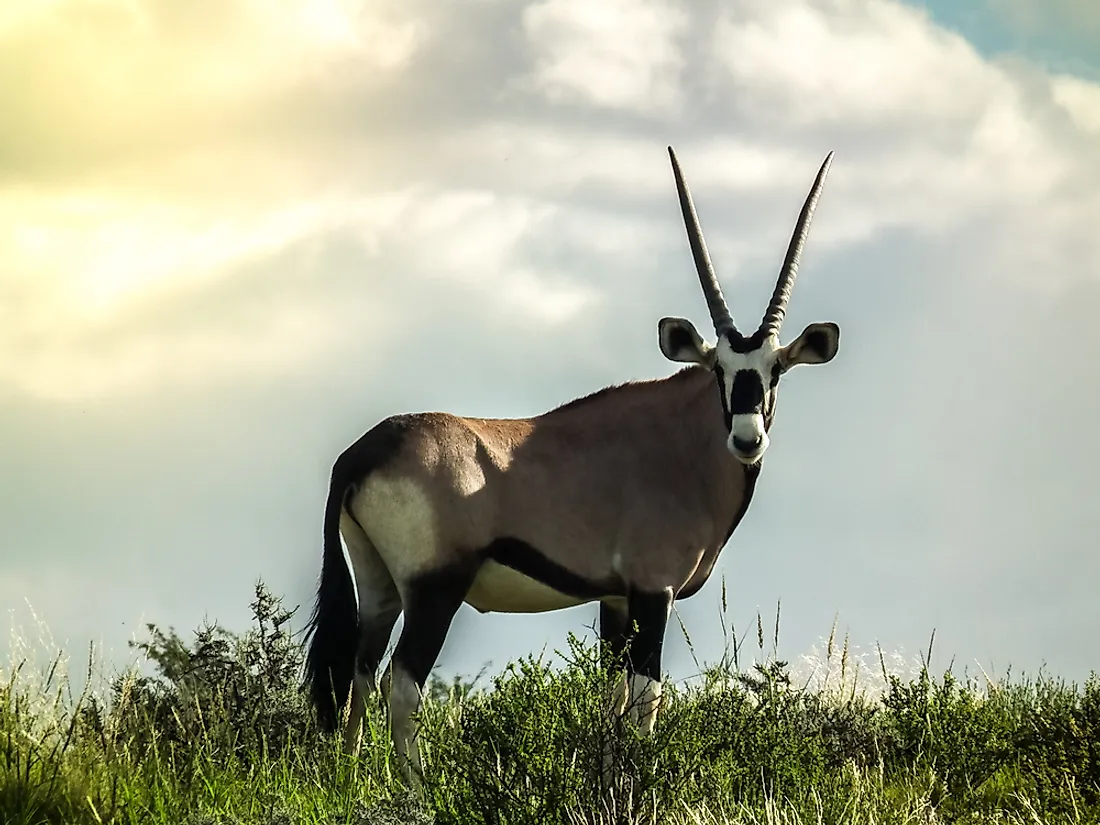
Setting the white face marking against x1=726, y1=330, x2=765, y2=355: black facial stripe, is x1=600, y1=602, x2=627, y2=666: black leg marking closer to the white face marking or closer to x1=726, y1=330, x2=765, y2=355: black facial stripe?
the white face marking

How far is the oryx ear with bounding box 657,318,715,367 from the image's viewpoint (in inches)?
357

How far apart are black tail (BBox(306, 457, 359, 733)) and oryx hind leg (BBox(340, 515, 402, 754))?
11cm

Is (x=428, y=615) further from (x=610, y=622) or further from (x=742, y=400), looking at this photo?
(x=742, y=400)

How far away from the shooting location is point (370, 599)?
29.0 ft

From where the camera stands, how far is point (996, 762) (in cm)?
874

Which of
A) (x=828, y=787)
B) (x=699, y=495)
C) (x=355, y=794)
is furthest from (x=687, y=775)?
(x=699, y=495)

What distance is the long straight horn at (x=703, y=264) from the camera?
30.2ft

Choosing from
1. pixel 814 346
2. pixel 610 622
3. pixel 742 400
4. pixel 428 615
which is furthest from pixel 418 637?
pixel 814 346

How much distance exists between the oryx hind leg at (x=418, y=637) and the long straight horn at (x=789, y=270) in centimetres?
248

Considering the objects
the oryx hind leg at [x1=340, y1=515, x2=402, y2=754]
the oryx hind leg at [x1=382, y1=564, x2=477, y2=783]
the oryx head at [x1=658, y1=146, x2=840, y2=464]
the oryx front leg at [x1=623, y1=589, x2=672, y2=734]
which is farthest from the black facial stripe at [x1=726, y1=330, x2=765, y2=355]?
the oryx hind leg at [x1=340, y1=515, x2=402, y2=754]

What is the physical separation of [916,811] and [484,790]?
2102mm

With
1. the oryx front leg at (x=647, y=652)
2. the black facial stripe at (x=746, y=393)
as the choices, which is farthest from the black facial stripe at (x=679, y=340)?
the oryx front leg at (x=647, y=652)

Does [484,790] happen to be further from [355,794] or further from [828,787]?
[828,787]

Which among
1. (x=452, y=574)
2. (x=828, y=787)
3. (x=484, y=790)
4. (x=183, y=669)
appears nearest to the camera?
(x=484, y=790)
